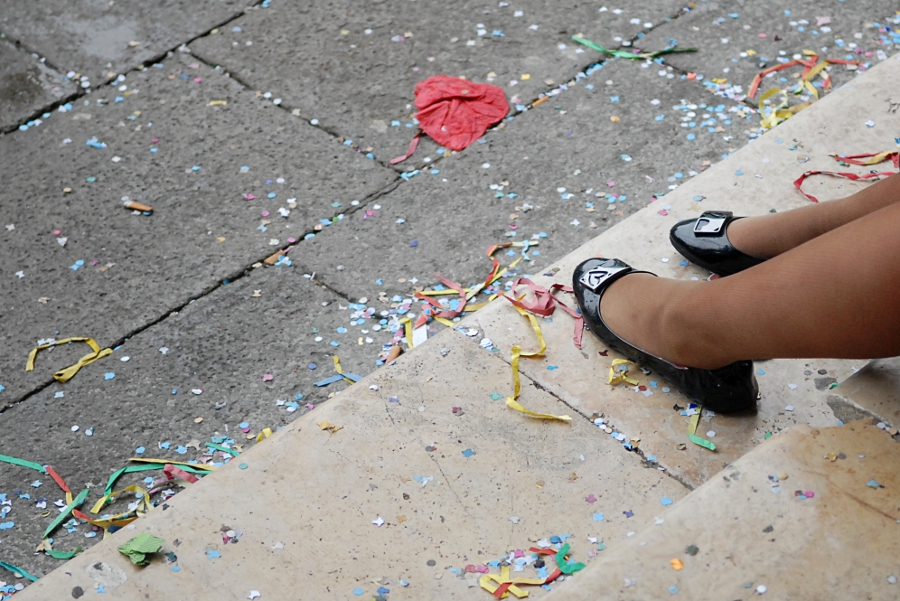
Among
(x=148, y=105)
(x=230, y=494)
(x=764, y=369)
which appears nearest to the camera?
(x=230, y=494)

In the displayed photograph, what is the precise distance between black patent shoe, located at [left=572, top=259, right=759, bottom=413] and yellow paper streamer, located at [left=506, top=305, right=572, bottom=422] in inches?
4.9

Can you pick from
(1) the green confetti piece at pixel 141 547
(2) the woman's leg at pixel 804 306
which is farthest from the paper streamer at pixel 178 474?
(2) the woman's leg at pixel 804 306

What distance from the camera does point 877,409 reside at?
1.72 metres

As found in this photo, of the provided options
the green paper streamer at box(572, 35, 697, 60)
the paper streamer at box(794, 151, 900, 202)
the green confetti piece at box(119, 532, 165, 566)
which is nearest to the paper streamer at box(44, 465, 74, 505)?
the green confetti piece at box(119, 532, 165, 566)

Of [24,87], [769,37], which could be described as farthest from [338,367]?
[769,37]

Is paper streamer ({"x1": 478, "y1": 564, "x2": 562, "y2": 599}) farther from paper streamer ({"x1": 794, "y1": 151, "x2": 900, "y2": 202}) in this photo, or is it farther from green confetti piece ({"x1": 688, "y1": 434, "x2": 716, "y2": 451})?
paper streamer ({"x1": 794, "y1": 151, "x2": 900, "y2": 202})

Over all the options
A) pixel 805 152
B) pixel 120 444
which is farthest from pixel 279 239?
pixel 805 152

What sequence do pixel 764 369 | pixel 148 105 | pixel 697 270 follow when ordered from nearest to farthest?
pixel 764 369
pixel 697 270
pixel 148 105

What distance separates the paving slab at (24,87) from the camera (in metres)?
3.26

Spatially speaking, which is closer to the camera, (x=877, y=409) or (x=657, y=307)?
(x=877, y=409)

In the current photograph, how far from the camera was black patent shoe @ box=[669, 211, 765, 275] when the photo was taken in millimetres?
2227

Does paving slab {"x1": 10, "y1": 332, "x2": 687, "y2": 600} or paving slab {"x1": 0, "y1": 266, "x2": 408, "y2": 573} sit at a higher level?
paving slab {"x1": 10, "y1": 332, "x2": 687, "y2": 600}

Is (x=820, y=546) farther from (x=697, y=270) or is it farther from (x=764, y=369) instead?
(x=697, y=270)

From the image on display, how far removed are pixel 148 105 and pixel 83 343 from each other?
115cm
